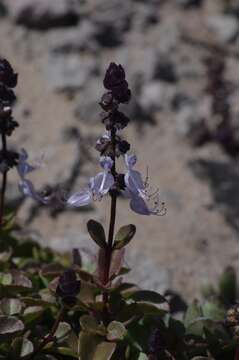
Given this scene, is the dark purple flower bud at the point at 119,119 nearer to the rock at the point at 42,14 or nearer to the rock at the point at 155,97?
the rock at the point at 155,97

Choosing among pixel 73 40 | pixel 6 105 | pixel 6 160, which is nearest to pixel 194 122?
pixel 73 40

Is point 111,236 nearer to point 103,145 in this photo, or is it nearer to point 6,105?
point 103,145

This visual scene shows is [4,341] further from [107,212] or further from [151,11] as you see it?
[151,11]

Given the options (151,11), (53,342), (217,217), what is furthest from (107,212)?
(151,11)

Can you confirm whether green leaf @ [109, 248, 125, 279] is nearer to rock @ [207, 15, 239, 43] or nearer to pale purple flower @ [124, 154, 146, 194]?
pale purple flower @ [124, 154, 146, 194]

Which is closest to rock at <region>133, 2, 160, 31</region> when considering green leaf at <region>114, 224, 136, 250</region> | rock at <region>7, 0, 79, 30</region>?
rock at <region>7, 0, 79, 30</region>
